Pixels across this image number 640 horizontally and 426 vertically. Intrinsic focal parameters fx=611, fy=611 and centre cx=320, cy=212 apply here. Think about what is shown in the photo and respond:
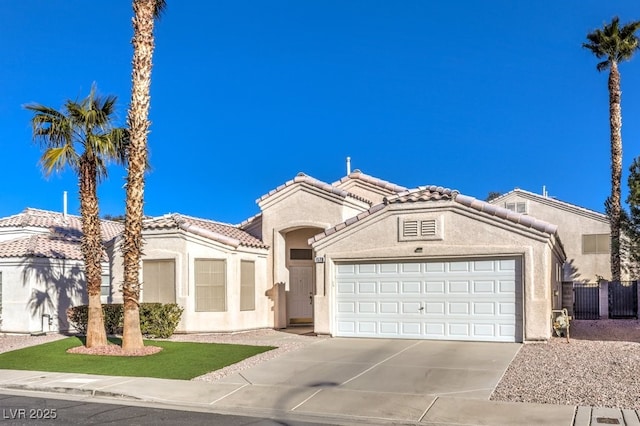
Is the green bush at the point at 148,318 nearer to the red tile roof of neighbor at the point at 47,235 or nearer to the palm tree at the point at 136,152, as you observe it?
the palm tree at the point at 136,152

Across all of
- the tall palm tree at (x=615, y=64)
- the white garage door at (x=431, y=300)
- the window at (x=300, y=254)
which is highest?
the tall palm tree at (x=615, y=64)

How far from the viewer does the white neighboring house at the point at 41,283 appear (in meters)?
20.2

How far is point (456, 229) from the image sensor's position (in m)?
16.4

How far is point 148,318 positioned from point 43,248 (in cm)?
611

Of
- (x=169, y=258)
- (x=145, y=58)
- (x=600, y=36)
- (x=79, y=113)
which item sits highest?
(x=600, y=36)

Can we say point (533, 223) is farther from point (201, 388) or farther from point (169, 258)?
point (169, 258)

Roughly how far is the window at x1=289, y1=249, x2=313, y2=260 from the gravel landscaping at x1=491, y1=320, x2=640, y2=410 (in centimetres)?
889

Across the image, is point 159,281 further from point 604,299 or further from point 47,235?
point 604,299

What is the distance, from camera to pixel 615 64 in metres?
28.2

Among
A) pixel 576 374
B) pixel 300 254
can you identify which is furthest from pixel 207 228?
pixel 576 374

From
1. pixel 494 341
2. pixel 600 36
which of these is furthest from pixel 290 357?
pixel 600 36

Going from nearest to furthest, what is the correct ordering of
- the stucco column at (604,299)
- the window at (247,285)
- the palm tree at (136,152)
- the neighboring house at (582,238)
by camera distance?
the palm tree at (136,152)
the window at (247,285)
the stucco column at (604,299)
the neighboring house at (582,238)

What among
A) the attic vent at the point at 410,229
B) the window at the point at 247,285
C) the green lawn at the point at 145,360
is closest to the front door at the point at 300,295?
the window at the point at 247,285

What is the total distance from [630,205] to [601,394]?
54.7 feet
